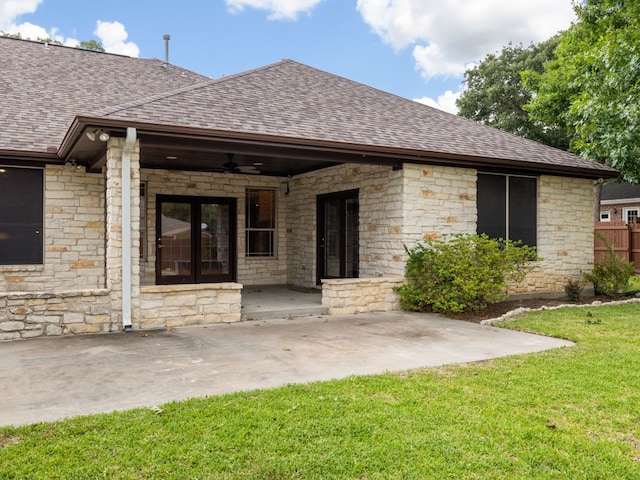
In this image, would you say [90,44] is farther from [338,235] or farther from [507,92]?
[507,92]

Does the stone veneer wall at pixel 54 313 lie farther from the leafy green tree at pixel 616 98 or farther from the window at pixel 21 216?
the leafy green tree at pixel 616 98

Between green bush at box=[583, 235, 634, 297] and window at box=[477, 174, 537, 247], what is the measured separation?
5.30 feet

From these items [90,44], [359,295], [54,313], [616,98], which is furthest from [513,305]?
[90,44]

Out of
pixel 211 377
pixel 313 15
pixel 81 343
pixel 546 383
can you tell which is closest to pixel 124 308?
pixel 81 343

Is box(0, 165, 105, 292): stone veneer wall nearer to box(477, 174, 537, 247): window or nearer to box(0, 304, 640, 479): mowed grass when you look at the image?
box(0, 304, 640, 479): mowed grass

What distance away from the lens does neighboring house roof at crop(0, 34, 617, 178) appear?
7.34 metres

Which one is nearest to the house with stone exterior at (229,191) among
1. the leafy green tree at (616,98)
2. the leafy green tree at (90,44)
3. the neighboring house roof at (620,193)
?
the leafy green tree at (616,98)

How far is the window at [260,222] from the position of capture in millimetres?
11922

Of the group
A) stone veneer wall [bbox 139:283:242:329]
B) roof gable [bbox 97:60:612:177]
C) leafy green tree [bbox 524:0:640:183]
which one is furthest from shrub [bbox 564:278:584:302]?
stone veneer wall [bbox 139:283:242:329]

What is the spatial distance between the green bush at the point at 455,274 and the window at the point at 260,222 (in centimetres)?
449

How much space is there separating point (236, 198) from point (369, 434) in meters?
9.09

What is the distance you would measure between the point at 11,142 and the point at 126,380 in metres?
6.05

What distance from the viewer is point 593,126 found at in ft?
35.3

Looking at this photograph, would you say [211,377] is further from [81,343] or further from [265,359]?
[81,343]
